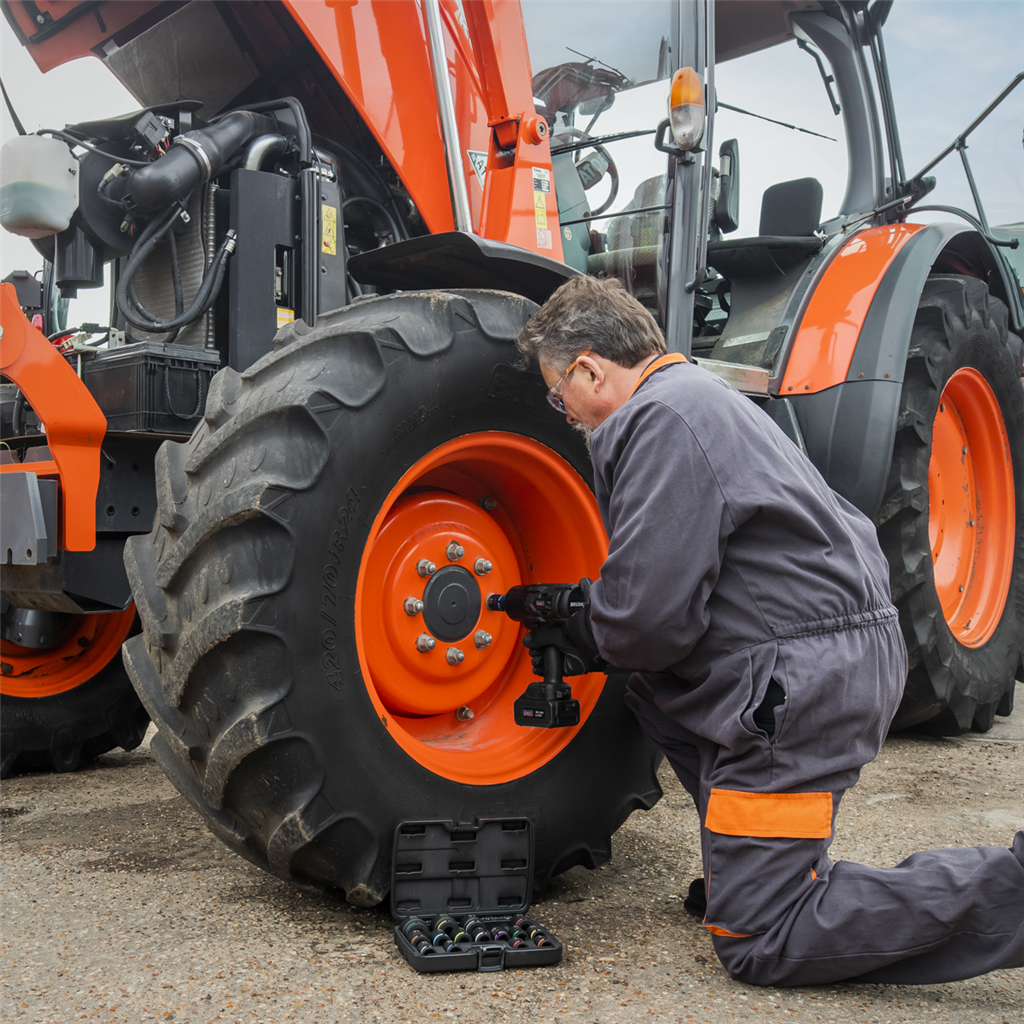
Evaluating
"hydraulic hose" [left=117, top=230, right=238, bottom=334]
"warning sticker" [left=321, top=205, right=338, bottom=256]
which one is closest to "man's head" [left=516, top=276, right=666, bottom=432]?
"warning sticker" [left=321, top=205, right=338, bottom=256]

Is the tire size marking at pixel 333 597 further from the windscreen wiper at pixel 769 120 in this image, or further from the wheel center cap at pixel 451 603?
the windscreen wiper at pixel 769 120

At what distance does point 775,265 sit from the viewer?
150 inches

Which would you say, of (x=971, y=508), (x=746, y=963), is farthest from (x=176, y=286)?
(x=971, y=508)

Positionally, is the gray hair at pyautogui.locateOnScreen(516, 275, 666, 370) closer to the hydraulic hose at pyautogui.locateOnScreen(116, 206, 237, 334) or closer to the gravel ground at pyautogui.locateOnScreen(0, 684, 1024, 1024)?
the hydraulic hose at pyautogui.locateOnScreen(116, 206, 237, 334)

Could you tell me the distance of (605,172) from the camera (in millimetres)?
3234

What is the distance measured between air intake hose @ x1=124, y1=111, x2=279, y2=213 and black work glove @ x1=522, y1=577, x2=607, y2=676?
1.42 metres

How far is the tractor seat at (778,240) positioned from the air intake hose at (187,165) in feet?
5.89

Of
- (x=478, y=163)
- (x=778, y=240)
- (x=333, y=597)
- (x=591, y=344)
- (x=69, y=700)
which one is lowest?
(x=69, y=700)

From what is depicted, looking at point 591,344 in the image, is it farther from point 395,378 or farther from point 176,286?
point 176,286

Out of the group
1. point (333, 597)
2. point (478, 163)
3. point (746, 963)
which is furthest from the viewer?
point (478, 163)

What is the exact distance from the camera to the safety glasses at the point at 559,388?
7.22 ft

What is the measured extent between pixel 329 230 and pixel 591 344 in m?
0.97

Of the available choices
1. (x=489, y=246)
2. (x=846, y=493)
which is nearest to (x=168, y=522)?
(x=489, y=246)

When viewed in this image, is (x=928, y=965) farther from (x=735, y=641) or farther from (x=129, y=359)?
(x=129, y=359)
